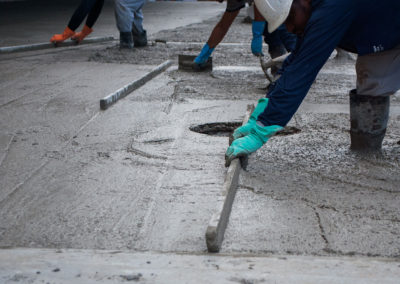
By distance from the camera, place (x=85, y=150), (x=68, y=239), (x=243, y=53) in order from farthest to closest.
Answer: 1. (x=243, y=53)
2. (x=85, y=150)
3. (x=68, y=239)

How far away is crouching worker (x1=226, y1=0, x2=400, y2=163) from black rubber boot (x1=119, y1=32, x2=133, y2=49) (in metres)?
5.39

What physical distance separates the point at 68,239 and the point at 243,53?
6293 millimetres

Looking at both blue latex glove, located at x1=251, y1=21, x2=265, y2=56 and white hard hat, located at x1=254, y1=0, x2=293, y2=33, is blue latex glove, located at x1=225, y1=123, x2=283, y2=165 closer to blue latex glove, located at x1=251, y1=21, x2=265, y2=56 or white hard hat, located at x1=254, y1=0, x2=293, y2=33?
white hard hat, located at x1=254, y1=0, x2=293, y2=33

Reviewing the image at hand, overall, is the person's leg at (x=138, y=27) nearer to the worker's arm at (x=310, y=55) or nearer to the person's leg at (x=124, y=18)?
the person's leg at (x=124, y=18)

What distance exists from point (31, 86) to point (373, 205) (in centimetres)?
375

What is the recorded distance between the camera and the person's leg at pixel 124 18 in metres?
7.76

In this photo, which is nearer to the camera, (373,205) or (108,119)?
(373,205)

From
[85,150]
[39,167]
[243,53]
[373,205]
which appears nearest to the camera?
[373,205]

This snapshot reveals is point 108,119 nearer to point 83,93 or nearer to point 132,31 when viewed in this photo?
point 83,93

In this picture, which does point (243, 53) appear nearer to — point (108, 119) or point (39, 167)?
point (108, 119)

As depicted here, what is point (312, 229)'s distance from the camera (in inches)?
87.4

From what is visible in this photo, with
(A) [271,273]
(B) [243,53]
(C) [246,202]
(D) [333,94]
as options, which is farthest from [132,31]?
(A) [271,273]

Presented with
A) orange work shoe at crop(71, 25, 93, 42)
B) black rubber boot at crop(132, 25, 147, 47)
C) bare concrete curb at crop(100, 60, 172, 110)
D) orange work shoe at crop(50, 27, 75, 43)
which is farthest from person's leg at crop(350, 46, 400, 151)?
orange work shoe at crop(71, 25, 93, 42)

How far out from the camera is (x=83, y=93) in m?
4.92
